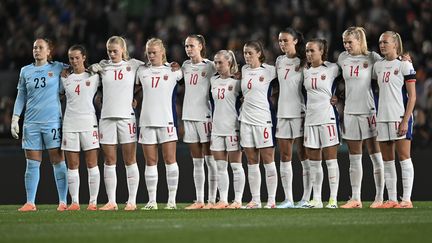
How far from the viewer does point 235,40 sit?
22.8 metres

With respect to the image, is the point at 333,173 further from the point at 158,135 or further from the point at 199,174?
the point at 158,135

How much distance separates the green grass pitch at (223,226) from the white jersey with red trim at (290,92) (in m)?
1.34

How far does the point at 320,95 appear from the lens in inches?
589

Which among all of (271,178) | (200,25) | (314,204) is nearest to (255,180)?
(271,178)

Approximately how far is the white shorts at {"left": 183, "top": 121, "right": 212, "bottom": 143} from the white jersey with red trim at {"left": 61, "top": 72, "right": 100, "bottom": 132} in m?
1.20

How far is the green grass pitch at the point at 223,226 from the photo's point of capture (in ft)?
36.4

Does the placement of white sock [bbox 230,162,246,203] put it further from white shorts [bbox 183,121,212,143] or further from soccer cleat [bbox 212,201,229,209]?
white shorts [bbox 183,121,212,143]

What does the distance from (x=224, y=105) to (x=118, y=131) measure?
54.9 inches

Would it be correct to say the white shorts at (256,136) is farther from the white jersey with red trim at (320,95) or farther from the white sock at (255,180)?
the white jersey with red trim at (320,95)

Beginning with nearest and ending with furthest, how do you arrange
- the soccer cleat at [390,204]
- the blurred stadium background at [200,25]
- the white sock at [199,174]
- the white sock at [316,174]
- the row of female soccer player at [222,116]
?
the soccer cleat at [390,204] < the row of female soccer player at [222,116] < the white sock at [316,174] < the white sock at [199,174] < the blurred stadium background at [200,25]

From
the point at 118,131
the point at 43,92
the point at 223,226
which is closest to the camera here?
the point at 223,226

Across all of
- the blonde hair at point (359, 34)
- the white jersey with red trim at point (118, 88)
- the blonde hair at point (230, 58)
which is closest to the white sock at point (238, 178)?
the blonde hair at point (230, 58)

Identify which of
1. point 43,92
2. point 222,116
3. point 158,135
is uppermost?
point 43,92

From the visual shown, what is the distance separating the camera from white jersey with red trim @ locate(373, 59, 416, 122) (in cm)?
1464
